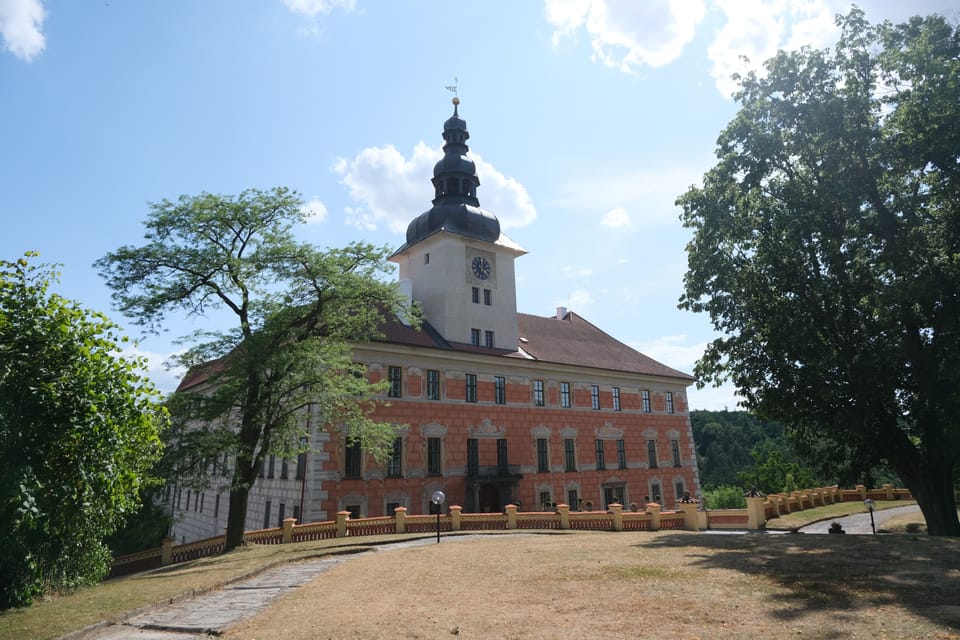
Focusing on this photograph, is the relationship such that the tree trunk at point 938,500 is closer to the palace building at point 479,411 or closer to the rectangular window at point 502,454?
the palace building at point 479,411

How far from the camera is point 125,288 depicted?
1978 centimetres

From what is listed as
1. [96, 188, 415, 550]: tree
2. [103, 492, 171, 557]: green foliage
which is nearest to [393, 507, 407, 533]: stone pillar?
[96, 188, 415, 550]: tree

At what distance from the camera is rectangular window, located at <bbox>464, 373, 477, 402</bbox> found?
106 ft

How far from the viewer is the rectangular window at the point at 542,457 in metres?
33.8

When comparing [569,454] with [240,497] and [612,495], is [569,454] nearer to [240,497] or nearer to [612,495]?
[612,495]

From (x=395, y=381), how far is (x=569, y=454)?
39.9 ft

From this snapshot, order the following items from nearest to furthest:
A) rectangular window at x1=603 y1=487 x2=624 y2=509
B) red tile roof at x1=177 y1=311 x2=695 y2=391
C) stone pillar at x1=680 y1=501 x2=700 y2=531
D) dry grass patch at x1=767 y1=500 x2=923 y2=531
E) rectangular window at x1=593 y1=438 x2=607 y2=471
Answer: stone pillar at x1=680 y1=501 x2=700 y2=531, dry grass patch at x1=767 y1=500 x2=923 y2=531, red tile roof at x1=177 y1=311 x2=695 y2=391, rectangular window at x1=603 y1=487 x2=624 y2=509, rectangular window at x1=593 y1=438 x2=607 y2=471

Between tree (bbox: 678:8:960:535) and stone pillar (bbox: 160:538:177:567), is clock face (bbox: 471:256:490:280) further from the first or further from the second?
stone pillar (bbox: 160:538:177:567)

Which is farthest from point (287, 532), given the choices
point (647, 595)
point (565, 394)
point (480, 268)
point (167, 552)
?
point (565, 394)

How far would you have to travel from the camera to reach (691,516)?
987 inches

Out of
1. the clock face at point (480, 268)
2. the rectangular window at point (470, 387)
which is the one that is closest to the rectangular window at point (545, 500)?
the rectangular window at point (470, 387)

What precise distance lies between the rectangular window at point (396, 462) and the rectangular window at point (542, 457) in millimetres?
8843

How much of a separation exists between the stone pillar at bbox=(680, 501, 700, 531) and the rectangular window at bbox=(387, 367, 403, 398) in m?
14.3

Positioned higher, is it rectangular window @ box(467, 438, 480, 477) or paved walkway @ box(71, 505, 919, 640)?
rectangular window @ box(467, 438, 480, 477)
